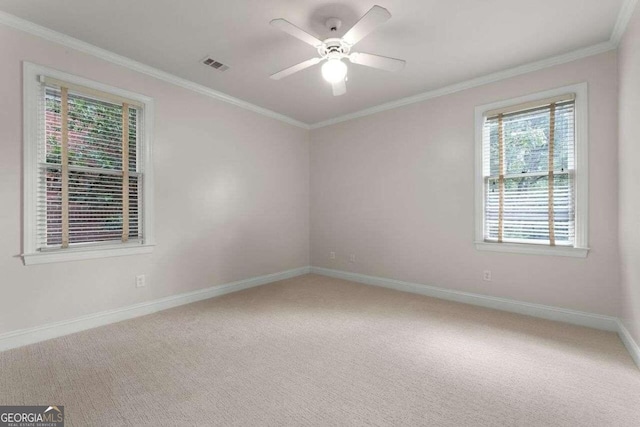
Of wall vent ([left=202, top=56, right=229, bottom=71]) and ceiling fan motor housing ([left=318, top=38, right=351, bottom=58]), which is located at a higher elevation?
wall vent ([left=202, top=56, right=229, bottom=71])

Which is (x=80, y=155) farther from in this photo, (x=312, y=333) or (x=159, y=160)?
(x=312, y=333)

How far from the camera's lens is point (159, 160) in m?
3.35

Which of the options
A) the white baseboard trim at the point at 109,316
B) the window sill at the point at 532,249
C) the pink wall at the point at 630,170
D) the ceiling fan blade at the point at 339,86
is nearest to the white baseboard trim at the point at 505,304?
the pink wall at the point at 630,170

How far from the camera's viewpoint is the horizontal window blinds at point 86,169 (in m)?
2.64

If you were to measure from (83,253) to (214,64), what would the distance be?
2311 mm

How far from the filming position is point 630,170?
2.33 meters

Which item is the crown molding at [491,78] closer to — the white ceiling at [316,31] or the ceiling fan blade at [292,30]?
the white ceiling at [316,31]

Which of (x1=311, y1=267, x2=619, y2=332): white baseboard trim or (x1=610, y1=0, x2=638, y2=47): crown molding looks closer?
(x1=610, y1=0, x2=638, y2=47): crown molding

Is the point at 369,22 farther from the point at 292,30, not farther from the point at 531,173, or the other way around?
the point at 531,173

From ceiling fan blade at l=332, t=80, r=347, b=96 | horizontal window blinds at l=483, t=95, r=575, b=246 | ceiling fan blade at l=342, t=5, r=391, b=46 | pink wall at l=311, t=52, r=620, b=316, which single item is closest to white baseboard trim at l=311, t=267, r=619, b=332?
pink wall at l=311, t=52, r=620, b=316

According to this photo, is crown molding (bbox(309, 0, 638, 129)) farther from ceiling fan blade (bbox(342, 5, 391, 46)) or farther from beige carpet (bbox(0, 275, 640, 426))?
beige carpet (bbox(0, 275, 640, 426))

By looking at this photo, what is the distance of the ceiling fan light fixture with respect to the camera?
2445 mm

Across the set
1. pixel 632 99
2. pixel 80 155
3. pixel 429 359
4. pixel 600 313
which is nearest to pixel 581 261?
pixel 600 313

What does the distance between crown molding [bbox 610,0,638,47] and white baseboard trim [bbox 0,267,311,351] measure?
473cm
